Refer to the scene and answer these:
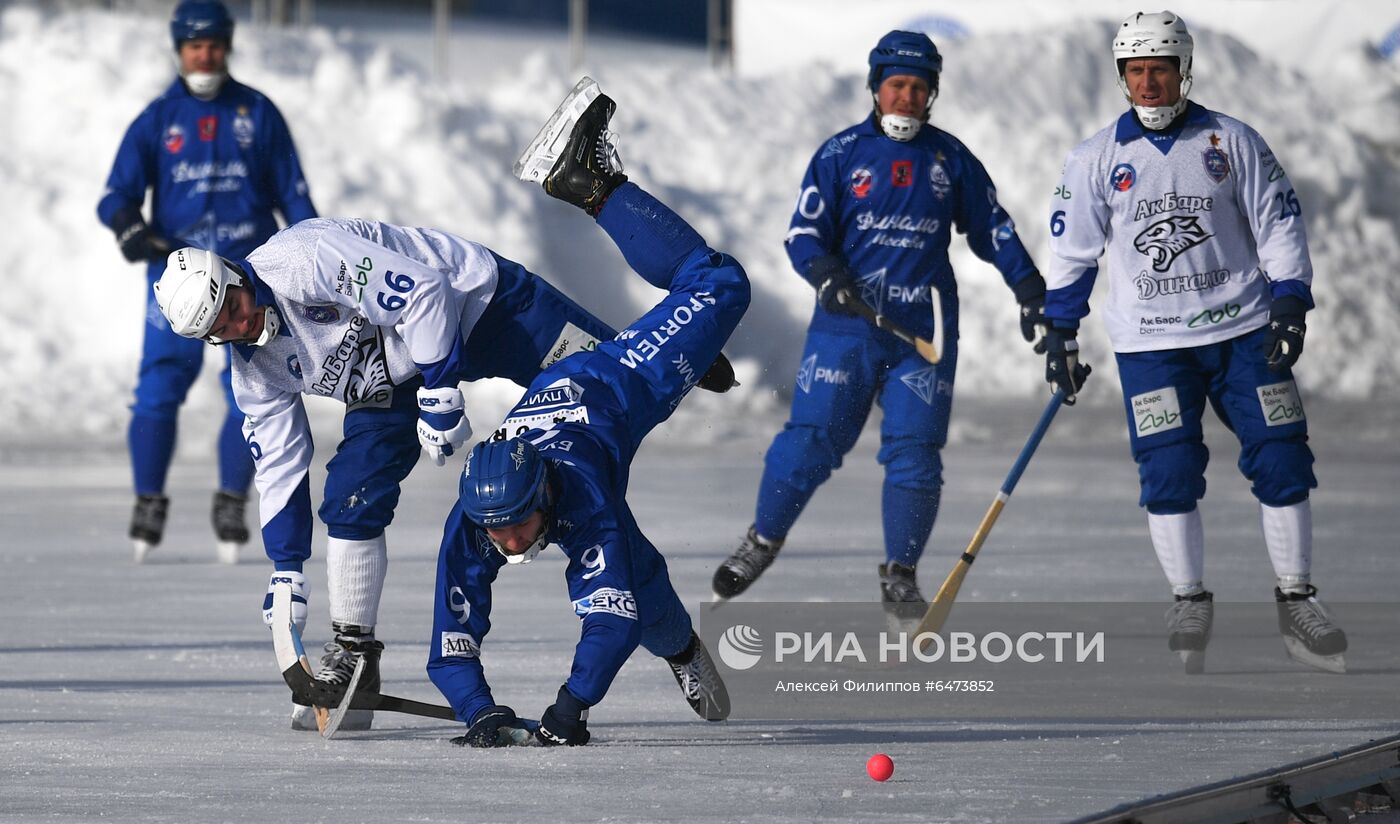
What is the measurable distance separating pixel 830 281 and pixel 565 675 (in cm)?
154

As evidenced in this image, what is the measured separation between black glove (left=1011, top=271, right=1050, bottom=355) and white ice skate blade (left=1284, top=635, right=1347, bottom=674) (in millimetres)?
1068

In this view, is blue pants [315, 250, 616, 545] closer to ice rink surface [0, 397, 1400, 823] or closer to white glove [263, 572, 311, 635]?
white glove [263, 572, 311, 635]

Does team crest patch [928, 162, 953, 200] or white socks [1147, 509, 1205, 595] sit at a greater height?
team crest patch [928, 162, 953, 200]

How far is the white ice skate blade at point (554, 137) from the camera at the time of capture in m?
5.63

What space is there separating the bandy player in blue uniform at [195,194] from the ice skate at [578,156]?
245 centimetres

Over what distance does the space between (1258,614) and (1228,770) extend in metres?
2.53

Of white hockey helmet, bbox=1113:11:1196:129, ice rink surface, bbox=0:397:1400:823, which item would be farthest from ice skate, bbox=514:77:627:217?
white hockey helmet, bbox=1113:11:1196:129

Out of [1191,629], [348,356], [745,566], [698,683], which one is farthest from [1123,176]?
[348,356]

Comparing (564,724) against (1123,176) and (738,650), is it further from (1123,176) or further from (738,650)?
(1123,176)

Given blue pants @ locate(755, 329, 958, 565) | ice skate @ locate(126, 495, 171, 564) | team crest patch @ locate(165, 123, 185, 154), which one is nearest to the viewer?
blue pants @ locate(755, 329, 958, 565)

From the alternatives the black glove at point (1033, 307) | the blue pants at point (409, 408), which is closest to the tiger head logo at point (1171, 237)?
the black glove at point (1033, 307)

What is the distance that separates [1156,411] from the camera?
5.85 metres

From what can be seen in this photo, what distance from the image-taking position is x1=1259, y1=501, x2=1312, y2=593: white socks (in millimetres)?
5777

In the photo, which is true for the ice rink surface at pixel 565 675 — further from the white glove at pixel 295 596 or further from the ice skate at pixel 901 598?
the ice skate at pixel 901 598
